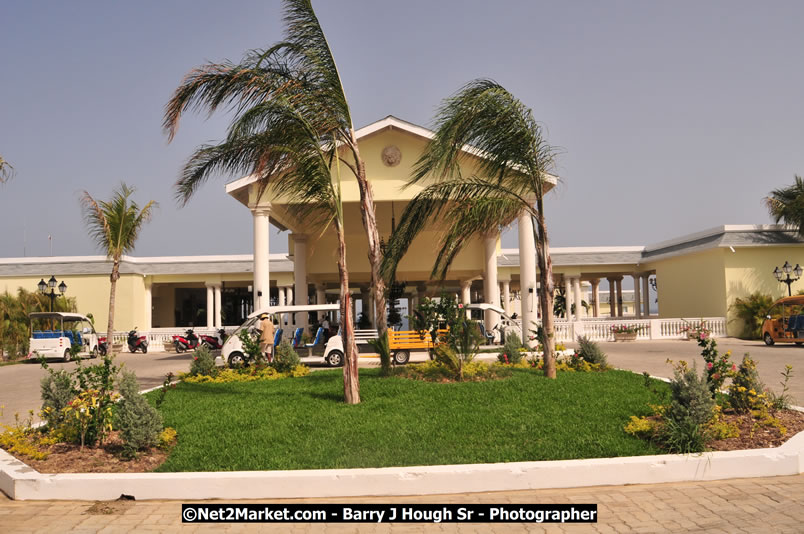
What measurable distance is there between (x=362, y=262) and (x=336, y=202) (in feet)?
53.3

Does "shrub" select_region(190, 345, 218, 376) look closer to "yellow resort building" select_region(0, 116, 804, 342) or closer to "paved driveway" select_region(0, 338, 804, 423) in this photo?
"paved driveway" select_region(0, 338, 804, 423)

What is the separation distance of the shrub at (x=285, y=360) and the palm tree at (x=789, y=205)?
24.4 meters

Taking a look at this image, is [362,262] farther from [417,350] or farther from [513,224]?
[513,224]

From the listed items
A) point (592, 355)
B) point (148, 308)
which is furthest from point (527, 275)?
point (148, 308)

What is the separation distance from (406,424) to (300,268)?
52.8 ft

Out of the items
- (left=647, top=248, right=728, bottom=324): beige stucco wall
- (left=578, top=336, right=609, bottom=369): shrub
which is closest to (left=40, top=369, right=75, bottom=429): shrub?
(left=578, top=336, right=609, bottom=369): shrub

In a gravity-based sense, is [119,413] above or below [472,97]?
below

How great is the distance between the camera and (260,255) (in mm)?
18406

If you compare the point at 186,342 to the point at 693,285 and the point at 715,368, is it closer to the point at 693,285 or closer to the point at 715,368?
the point at 715,368

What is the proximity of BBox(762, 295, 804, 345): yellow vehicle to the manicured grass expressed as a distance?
15.9m

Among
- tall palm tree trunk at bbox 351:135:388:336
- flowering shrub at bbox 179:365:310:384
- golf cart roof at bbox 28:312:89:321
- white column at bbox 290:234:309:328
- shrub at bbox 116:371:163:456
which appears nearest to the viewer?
shrub at bbox 116:371:163:456

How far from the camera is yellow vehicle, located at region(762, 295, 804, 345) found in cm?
2188

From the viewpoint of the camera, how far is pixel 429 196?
34.1 feet

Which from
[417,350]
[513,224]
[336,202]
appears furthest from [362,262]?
[336,202]
